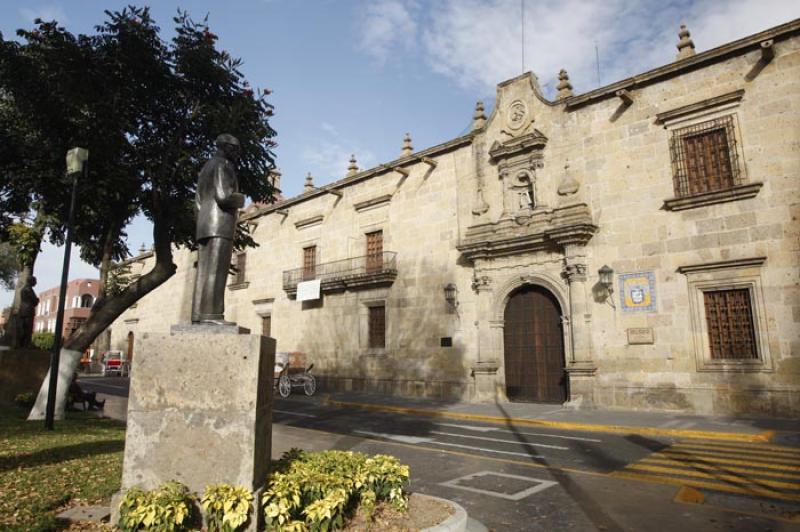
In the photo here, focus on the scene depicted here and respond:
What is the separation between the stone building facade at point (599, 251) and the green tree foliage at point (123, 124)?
811 centimetres

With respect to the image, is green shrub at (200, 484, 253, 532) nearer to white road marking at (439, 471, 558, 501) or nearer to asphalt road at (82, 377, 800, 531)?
asphalt road at (82, 377, 800, 531)

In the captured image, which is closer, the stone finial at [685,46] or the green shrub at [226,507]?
the green shrub at [226,507]

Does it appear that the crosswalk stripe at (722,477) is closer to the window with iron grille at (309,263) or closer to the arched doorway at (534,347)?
the arched doorway at (534,347)

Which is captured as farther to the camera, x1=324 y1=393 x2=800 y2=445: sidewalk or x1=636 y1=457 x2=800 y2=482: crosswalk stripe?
x1=324 y1=393 x2=800 y2=445: sidewalk

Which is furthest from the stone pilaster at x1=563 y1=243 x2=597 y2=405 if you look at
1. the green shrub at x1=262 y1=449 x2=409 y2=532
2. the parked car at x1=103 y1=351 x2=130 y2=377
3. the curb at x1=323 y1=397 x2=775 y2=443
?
the parked car at x1=103 y1=351 x2=130 y2=377

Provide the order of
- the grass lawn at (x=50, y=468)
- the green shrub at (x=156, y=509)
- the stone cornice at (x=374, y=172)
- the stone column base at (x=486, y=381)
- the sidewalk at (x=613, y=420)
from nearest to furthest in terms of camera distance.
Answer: the green shrub at (x=156, y=509)
the grass lawn at (x=50, y=468)
the sidewalk at (x=613, y=420)
the stone column base at (x=486, y=381)
the stone cornice at (x=374, y=172)

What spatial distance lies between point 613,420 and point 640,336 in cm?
288

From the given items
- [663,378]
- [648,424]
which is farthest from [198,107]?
[663,378]

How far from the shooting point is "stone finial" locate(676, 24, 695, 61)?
1368 cm

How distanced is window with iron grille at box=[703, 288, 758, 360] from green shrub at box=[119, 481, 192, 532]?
12777mm

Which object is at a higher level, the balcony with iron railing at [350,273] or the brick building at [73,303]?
the brick building at [73,303]

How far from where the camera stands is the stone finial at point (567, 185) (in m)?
15.0

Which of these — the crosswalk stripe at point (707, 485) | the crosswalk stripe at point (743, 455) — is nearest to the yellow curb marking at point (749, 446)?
the crosswalk stripe at point (743, 455)

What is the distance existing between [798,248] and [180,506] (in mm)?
13356
